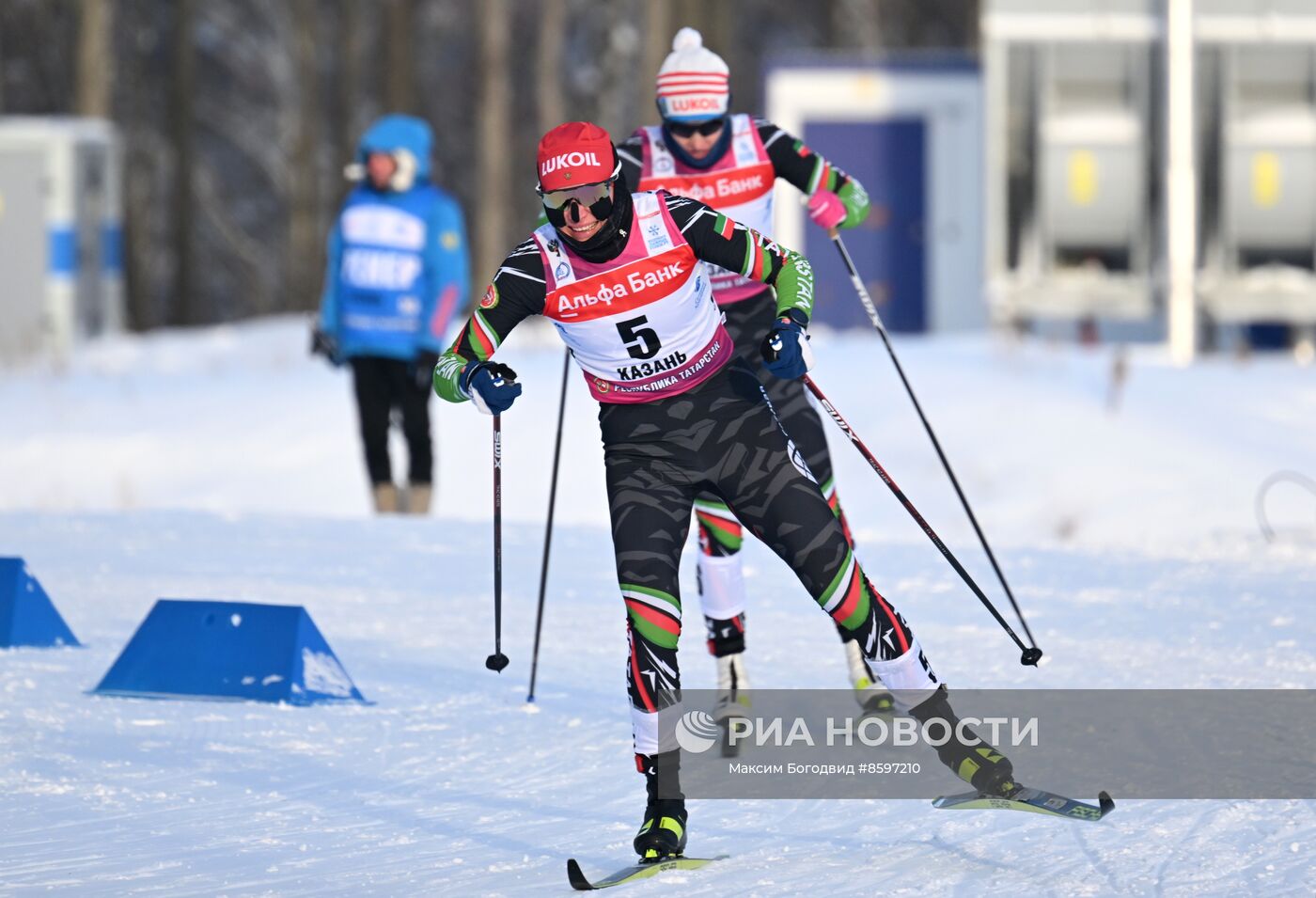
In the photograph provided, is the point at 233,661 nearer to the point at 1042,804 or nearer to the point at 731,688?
the point at 731,688

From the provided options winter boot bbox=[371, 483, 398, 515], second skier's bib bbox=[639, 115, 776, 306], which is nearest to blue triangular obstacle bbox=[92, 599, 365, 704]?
second skier's bib bbox=[639, 115, 776, 306]

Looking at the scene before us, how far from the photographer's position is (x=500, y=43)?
27.7 meters

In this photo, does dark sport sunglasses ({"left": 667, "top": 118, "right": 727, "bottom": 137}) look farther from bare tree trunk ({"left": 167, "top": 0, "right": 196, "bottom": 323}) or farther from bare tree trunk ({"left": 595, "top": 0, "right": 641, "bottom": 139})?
bare tree trunk ({"left": 167, "top": 0, "right": 196, "bottom": 323})

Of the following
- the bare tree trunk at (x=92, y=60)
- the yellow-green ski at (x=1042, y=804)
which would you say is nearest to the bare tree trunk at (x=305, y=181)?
the bare tree trunk at (x=92, y=60)

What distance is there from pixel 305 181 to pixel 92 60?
655cm

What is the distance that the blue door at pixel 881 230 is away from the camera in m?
21.0

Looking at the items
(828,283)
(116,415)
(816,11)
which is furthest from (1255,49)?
(816,11)

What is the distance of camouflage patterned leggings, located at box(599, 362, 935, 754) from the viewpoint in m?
5.19

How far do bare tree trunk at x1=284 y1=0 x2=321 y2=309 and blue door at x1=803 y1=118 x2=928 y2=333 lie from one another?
12465 millimetres

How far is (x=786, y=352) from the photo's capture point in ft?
17.4

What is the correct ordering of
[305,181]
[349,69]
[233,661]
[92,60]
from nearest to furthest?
[233,661] < [92,60] < [305,181] < [349,69]

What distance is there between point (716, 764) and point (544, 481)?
8298 millimetres

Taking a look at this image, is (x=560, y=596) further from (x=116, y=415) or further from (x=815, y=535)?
(x=116, y=415)

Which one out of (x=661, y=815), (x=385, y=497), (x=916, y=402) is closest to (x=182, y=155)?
(x=385, y=497)
